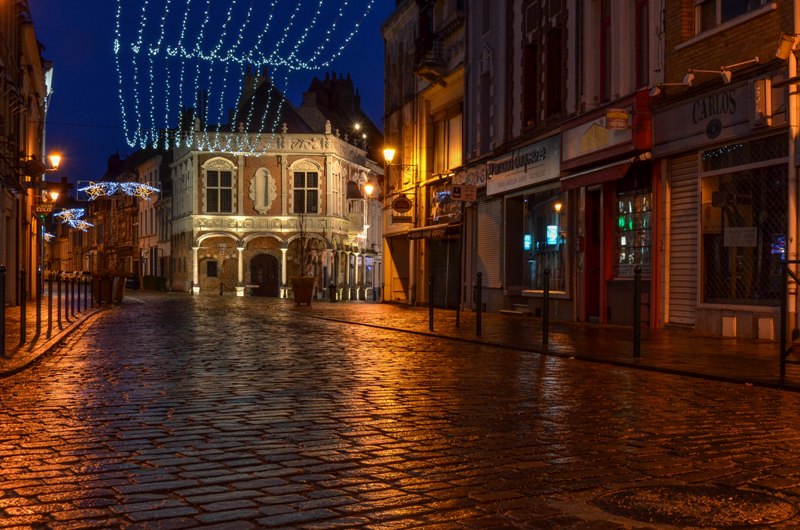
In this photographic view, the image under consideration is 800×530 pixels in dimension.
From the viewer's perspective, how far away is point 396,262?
119 ft

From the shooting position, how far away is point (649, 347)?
43.8 feet

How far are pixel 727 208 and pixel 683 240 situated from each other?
1.31 m

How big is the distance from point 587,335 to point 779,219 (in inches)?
144

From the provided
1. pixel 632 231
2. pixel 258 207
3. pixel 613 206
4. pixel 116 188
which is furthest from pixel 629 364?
pixel 258 207

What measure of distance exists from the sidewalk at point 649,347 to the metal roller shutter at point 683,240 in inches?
16.3

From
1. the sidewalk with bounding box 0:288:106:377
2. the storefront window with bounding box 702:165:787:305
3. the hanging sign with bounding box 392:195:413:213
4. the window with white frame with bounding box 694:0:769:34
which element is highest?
the window with white frame with bounding box 694:0:769:34

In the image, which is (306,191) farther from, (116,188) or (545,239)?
(545,239)

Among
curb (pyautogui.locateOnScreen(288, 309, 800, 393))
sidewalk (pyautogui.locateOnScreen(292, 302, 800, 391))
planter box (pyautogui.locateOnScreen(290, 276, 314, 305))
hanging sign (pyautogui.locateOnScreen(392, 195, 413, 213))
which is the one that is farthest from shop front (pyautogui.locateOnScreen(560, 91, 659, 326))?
planter box (pyautogui.locateOnScreen(290, 276, 314, 305))

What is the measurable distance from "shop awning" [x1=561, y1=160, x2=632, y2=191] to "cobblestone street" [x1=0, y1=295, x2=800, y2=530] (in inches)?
316

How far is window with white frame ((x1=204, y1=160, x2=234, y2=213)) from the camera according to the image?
55.1 m

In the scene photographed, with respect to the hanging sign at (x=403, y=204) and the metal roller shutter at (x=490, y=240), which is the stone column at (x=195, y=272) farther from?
the metal roller shutter at (x=490, y=240)

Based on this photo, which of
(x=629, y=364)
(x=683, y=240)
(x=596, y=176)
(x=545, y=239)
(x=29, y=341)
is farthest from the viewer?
(x=545, y=239)

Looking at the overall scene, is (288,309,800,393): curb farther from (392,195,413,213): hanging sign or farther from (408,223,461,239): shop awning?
(392,195,413,213): hanging sign

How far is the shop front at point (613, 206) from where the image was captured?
57.5ft
